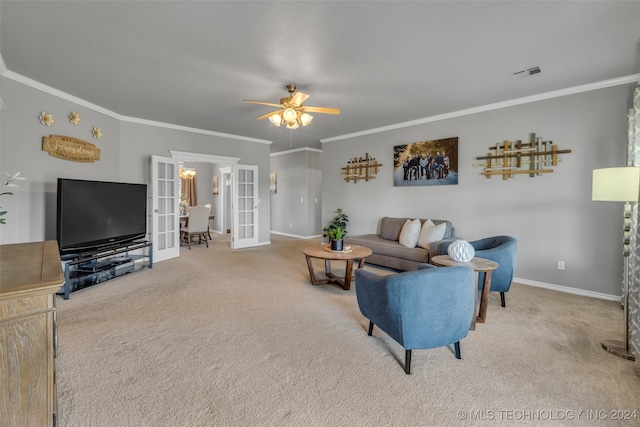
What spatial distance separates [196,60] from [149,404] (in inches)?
115

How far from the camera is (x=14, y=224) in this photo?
3346mm

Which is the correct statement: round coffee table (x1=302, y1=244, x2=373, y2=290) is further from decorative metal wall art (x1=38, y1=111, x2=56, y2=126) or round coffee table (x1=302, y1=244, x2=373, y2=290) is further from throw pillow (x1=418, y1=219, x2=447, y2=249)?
decorative metal wall art (x1=38, y1=111, x2=56, y2=126)

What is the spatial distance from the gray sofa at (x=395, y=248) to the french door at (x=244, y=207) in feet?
8.84

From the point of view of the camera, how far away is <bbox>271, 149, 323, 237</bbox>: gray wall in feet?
26.6

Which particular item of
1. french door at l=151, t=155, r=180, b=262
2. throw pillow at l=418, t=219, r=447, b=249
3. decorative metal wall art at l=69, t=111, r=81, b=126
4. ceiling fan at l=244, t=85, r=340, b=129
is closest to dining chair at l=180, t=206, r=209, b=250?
french door at l=151, t=155, r=180, b=262

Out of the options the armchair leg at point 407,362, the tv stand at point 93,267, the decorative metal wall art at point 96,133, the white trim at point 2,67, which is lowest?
the armchair leg at point 407,362

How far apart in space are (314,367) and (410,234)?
3011mm

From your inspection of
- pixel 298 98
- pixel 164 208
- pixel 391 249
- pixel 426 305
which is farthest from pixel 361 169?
pixel 426 305

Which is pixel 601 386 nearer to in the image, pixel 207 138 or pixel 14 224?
pixel 14 224

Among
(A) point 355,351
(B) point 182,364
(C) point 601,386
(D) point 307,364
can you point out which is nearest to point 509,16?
(C) point 601,386

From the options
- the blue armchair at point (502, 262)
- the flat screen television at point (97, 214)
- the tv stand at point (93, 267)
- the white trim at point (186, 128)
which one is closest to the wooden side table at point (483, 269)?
the blue armchair at point (502, 262)

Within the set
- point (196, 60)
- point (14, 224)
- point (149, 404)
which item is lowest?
point (149, 404)

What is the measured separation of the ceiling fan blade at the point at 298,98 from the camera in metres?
3.12

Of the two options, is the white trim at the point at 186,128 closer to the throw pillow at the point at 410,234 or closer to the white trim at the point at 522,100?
the white trim at the point at 522,100
